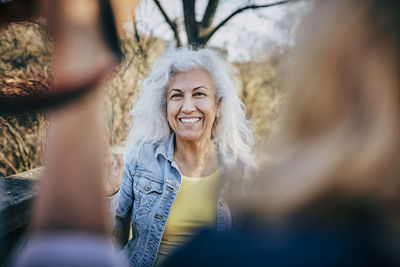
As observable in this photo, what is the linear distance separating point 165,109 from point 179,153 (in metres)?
0.31

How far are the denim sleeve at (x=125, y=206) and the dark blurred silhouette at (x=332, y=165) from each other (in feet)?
Answer: 3.11

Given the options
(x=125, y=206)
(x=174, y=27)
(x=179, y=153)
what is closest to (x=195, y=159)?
(x=179, y=153)

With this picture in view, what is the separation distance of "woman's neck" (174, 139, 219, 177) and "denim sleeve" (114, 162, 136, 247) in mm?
275

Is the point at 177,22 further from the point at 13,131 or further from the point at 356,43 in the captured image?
the point at 356,43

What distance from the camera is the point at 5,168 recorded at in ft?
6.50

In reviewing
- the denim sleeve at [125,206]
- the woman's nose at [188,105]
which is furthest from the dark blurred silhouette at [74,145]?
the woman's nose at [188,105]

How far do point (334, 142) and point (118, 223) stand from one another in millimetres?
1207

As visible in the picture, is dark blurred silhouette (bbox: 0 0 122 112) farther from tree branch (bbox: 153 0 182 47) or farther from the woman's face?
tree branch (bbox: 153 0 182 47)

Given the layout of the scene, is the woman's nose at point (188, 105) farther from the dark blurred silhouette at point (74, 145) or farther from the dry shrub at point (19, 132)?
the dark blurred silhouette at point (74, 145)

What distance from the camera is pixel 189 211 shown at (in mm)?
1397

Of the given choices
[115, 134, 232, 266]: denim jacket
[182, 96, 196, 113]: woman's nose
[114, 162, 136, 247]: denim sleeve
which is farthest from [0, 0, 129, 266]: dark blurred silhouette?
[182, 96, 196, 113]: woman's nose

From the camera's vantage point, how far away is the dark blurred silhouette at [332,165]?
471 millimetres

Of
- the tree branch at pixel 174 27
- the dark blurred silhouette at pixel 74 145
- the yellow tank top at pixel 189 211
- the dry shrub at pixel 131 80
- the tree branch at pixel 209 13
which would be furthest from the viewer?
the dry shrub at pixel 131 80

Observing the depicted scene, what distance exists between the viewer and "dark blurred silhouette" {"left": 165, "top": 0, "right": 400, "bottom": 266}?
1.54 ft
